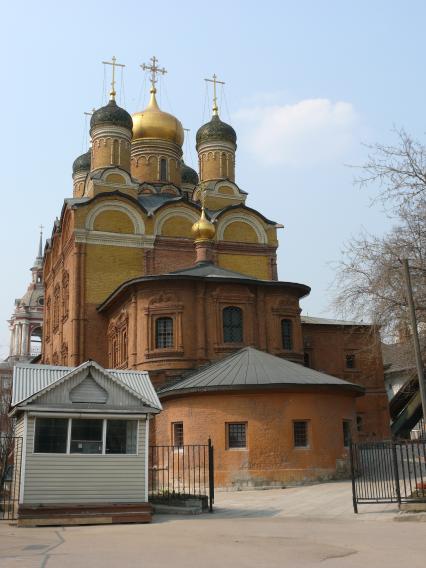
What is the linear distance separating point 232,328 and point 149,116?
18391 millimetres

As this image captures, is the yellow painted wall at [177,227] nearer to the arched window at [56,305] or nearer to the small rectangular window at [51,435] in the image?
the arched window at [56,305]

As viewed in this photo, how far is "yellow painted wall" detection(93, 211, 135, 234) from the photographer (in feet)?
106

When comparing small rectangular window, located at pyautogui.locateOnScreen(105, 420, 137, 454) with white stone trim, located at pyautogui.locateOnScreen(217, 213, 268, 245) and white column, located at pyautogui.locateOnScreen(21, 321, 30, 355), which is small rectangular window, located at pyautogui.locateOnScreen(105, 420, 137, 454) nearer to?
white stone trim, located at pyautogui.locateOnScreen(217, 213, 268, 245)

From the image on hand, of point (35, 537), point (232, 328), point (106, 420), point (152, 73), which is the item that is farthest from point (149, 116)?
point (35, 537)

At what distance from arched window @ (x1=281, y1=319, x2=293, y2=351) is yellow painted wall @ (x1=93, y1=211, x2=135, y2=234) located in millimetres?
9102

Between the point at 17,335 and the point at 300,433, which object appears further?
the point at 17,335

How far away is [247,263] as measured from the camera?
1379 inches

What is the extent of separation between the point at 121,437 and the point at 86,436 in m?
0.77

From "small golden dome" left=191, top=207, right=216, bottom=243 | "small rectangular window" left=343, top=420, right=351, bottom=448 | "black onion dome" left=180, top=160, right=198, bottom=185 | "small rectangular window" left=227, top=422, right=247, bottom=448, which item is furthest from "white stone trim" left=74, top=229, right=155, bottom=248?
"small rectangular window" left=343, top=420, right=351, bottom=448

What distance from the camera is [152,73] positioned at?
4341cm

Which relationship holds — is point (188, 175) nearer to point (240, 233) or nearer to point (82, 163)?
point (82, 163)

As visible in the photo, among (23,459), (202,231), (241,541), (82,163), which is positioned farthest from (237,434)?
(82,163)

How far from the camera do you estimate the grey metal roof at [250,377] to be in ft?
68.5

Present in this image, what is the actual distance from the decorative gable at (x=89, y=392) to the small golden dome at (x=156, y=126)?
91.0 ft
